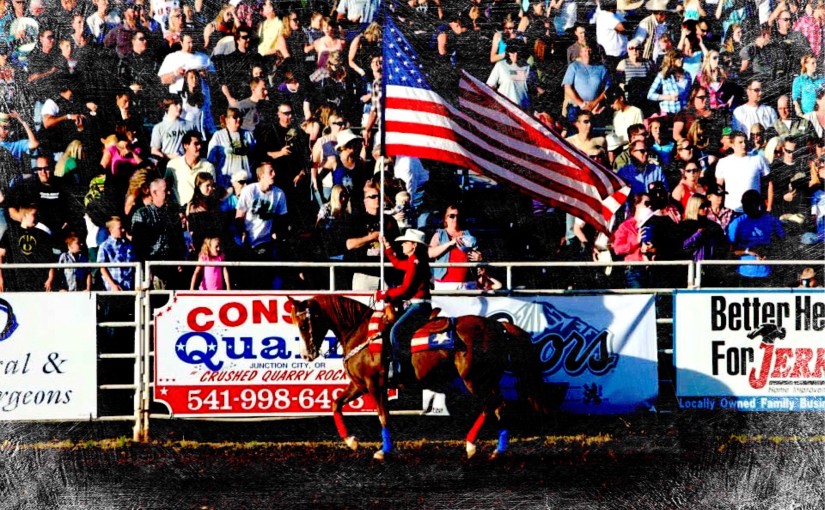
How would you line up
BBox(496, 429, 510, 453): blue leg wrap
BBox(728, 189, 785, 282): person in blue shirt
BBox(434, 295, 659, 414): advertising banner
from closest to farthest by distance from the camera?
1. BBox(496, 429, 510, 453): blue leg wrap
2. BBox(434, 295, 659, 414): advertising banner
3. BBox(728, 189, 785, 282): person in blue shirt

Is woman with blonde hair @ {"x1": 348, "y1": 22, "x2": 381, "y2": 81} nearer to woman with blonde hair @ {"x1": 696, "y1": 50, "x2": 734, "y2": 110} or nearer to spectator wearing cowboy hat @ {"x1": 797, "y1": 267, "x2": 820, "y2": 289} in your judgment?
woman with blonde hair @ {"x1": 696, "y1": 50, "x2": 734, "y2": 110}

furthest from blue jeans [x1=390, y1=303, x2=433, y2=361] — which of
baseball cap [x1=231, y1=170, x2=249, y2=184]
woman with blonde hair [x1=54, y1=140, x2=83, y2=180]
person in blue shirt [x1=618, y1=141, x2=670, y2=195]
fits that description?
woman with blonde hair [x1=54, y1=140, x2=83, y2=180]

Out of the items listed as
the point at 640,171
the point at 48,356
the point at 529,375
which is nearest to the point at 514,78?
the point at 640,171

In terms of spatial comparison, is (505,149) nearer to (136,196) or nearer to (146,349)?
(136,196)

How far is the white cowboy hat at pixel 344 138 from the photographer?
40.2 feet

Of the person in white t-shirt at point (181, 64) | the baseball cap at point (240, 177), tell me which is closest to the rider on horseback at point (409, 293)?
the baseball cap at point (240, 177)

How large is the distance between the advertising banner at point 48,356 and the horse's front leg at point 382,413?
2621 mm

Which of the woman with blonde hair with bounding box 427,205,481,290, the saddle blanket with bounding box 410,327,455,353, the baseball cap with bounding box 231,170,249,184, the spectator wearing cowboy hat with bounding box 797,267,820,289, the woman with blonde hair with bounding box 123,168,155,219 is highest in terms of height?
the baseball cap with bounding box 231,170,249,184

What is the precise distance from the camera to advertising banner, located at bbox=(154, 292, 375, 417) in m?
11.1

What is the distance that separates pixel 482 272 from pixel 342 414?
6.36ft

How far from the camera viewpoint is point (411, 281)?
10.7 m

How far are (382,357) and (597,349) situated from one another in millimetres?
2139

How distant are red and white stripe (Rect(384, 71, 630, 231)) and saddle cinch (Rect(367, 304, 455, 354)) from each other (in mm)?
1425

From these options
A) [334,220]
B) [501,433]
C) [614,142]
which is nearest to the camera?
Answer: [501,433]
